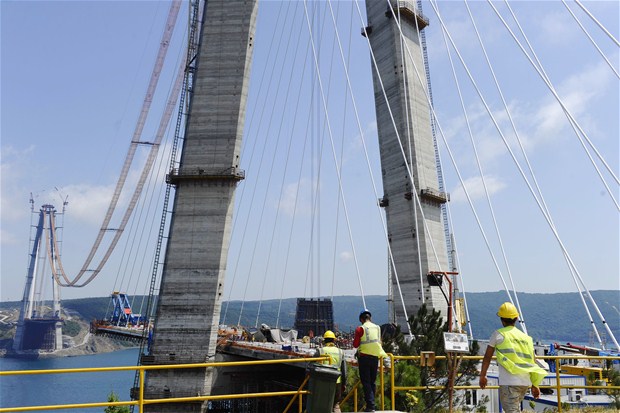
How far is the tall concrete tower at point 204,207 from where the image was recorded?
31.7 meters

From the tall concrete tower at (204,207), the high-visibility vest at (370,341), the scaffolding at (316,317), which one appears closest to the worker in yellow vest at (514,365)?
the high-visibility vest at (370,341)

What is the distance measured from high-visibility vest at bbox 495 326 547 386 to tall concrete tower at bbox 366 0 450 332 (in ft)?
103

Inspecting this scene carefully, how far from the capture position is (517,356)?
5902 millimetres

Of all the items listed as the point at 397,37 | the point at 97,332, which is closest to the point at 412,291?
the point at 397,37

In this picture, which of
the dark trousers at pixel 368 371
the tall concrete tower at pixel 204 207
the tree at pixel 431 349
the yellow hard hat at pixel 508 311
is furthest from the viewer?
the tall concrete tower at pixel 204 207

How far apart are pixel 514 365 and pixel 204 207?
2852 centimetres

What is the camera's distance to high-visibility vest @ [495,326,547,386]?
5.88 metres

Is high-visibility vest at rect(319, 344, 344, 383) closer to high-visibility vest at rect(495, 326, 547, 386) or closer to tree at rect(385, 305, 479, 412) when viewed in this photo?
high-visibility vest at rect(495, 326, 547, 386)

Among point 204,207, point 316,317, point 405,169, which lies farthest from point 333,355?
point 316,317

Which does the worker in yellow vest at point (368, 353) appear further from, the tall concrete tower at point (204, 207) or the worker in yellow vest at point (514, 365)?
the tall concrete tower at point (204, 207)

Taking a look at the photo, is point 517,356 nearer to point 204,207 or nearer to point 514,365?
point 514,365

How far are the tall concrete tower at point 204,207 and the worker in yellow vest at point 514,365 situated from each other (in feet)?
89.8

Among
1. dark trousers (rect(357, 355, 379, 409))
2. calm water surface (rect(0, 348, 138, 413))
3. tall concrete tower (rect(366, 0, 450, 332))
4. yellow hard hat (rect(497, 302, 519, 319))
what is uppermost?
tall concrete tower (rect(366, 0, 450, 332))

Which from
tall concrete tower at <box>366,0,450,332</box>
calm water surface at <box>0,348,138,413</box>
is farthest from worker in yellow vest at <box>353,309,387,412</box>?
calm water surface at <box>0,348,138,413</box>
